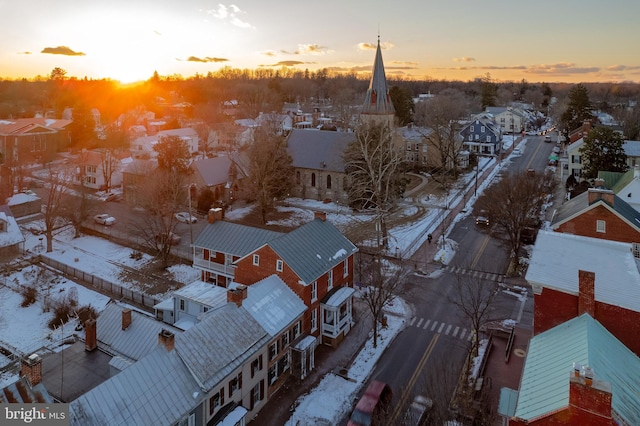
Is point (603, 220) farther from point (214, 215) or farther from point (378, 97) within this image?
point (378, 97)

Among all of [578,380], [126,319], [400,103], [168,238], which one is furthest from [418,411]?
[400,103]

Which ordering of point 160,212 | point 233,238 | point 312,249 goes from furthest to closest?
point 160,212, point 233,238, point 312,249

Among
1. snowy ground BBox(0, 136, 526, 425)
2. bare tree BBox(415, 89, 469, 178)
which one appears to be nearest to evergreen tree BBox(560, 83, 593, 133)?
bare tree BBox(415, 89, 469, 178)

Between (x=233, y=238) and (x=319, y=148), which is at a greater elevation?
(x=319, y=148)

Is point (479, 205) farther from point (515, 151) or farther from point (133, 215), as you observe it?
point (515, 151)

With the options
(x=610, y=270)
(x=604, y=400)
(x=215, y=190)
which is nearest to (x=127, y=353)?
(x=604, y=400)

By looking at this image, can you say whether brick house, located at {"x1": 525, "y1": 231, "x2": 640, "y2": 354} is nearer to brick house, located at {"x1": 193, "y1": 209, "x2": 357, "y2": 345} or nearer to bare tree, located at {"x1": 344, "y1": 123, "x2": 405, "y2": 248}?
brick house, located at {"x1": 193, "y1": 209, "x2": 357, "y2": 345}
